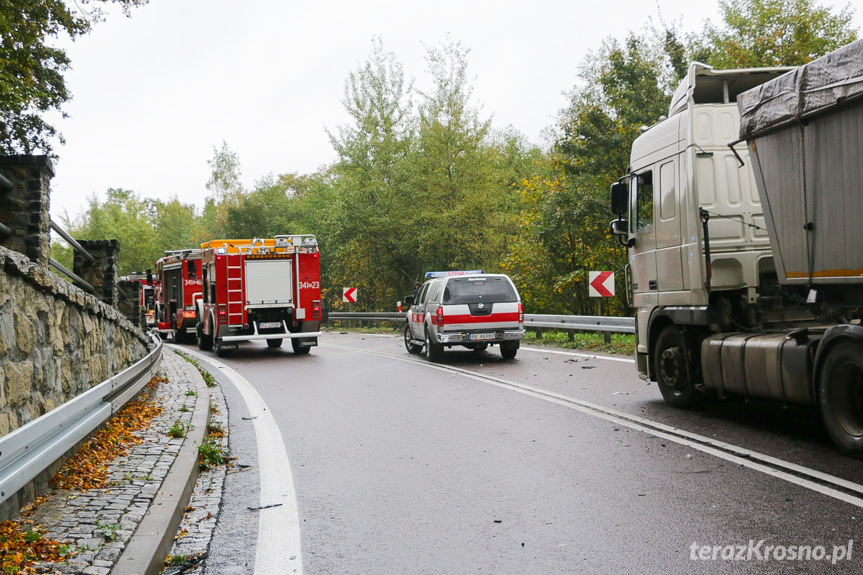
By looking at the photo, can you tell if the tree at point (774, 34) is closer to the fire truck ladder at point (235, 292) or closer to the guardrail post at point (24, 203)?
the fire truck ladder at point (235, 292)

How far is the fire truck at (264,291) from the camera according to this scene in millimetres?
20375

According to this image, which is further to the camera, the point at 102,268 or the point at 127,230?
the point at 127,230

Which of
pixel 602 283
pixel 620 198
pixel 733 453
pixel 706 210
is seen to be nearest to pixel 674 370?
pixel 706 210

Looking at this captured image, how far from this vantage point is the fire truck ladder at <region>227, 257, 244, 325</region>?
20.3m

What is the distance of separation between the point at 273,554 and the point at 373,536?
623mm

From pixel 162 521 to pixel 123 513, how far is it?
35 centimetres

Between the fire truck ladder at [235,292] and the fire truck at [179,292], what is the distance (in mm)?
3952

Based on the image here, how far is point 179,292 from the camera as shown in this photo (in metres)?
26.6

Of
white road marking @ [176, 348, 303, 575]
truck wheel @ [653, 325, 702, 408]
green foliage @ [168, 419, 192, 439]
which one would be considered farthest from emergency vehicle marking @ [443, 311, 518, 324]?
green foliage @ [168, 419, 192, 439]

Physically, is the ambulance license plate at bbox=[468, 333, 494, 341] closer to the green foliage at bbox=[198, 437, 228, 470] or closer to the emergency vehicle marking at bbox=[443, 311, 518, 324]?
the emergency vehicle marking at bbox=[443, 311, 518, 324]

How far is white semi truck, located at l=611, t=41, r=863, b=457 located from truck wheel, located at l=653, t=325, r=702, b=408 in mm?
17

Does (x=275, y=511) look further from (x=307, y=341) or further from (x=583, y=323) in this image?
(x=307, y=341)

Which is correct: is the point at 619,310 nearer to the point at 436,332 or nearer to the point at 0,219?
the point at 436,332

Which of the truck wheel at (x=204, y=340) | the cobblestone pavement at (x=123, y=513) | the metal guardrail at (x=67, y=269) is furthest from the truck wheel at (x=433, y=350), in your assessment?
the cobblestone pavement at (x=123, y=513)
